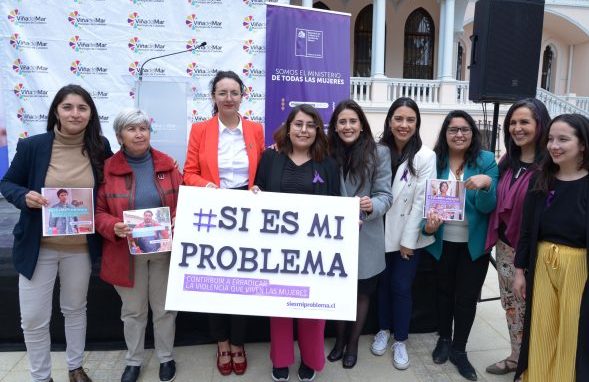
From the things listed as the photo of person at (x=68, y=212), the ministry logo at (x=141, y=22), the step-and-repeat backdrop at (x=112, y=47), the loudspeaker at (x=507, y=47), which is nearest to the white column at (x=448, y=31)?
the loudspeaker at (x=507, y=47)

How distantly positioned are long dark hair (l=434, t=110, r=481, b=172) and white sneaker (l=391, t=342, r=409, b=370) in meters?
1.33

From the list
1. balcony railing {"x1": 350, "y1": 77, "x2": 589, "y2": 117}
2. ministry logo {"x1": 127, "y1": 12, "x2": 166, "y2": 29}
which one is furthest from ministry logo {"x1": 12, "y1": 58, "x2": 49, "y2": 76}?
balcony railing {"x1": 350, "y1": 77, "x2": 589, "y2": 117}

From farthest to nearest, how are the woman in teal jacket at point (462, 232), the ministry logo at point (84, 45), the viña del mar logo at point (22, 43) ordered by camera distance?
the ministry logo at point (84, 45)
the viña del mar logo at point (22, 43)
the woman in teal jacket at point (462, 232)

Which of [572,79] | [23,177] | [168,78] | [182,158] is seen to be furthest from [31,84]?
[572,79]

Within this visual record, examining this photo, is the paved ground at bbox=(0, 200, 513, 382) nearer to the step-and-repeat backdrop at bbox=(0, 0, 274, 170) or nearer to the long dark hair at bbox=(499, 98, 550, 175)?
the long dark hair at bbox=(499, 98, 550, 175)

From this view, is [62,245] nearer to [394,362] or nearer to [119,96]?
[394,362]

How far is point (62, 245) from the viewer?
7.90 ft

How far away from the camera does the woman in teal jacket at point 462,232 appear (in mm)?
2730

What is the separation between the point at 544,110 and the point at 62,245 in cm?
302

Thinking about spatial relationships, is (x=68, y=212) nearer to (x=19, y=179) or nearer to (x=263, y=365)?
(x=19, y=179)

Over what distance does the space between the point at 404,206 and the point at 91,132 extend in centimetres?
205

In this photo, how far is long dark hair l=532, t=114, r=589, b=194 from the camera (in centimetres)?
205

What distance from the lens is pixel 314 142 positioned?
8.45ft

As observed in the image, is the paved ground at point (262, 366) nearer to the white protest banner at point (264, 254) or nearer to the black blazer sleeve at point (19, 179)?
the white protest banner at point (264, 254)
